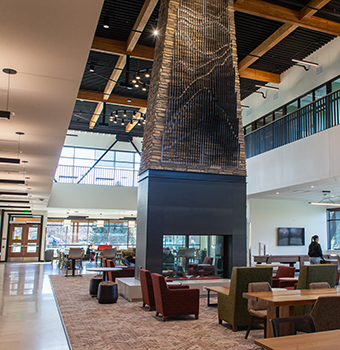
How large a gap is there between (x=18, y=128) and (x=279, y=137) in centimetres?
878

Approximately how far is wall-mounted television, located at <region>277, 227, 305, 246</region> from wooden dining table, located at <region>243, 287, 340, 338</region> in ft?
35.2

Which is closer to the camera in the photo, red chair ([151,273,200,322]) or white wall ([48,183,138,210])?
red chair ([151,273,200,322])

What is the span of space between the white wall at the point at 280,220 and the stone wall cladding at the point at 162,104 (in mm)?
6653

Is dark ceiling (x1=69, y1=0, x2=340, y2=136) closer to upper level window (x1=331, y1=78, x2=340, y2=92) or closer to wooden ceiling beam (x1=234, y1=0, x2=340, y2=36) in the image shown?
wooden ceiling beam (x1=234, y1=0, x2=340, y2=36)

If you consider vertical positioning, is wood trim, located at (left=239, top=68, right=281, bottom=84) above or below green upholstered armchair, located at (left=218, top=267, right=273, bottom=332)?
above

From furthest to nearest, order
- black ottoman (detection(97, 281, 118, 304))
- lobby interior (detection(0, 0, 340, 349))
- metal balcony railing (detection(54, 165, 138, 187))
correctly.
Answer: metal balcony railing (detection(54, 165, 138, 187))
black ottoman (detection(97, 281, 118, 304))
lobby interior (detection(0, 0, 340, 349))

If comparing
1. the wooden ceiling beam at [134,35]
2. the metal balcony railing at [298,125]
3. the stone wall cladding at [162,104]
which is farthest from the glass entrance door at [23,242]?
the stone wall cladding at [162,104]

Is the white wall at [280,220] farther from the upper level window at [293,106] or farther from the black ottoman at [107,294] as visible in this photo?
the black ottoman at [107,294]

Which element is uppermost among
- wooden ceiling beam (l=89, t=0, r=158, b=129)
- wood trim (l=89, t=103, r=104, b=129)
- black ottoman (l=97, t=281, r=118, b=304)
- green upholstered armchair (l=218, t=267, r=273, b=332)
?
wooden ceiling beam (l=89, t=0, r=158, b=129)

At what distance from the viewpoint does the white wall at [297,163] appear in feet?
31.7

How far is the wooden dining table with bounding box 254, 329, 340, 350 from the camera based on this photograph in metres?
2.74

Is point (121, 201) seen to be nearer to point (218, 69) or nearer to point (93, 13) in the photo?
point (218, 69)

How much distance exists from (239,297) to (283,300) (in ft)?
4.35

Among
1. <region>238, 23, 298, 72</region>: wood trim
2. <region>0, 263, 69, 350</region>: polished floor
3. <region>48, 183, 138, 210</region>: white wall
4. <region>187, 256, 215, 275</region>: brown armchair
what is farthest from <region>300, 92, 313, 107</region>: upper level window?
<region>0, 263, 69, 350</region>: polished floor
